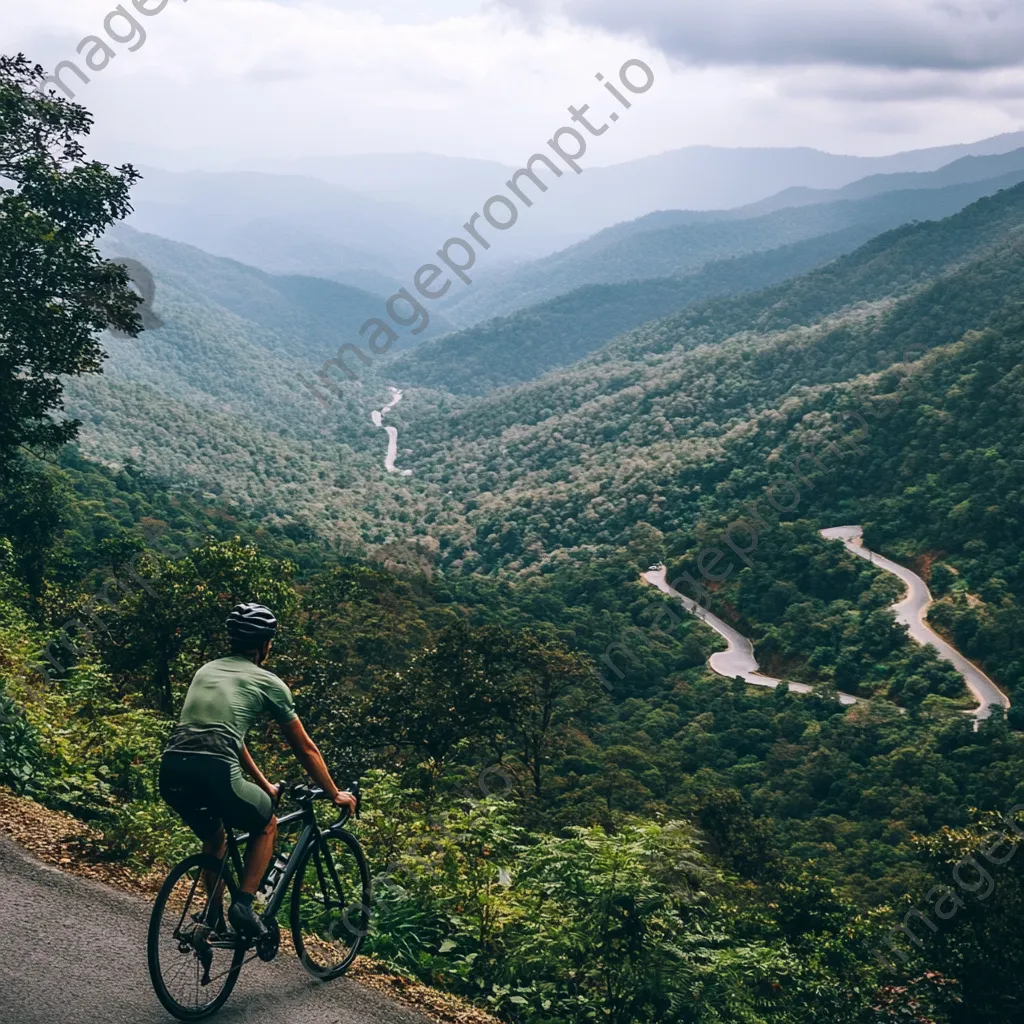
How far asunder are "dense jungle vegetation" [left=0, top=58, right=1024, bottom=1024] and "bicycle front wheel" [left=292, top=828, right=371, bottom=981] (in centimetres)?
57

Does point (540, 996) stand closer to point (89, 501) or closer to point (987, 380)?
point (89, 501)

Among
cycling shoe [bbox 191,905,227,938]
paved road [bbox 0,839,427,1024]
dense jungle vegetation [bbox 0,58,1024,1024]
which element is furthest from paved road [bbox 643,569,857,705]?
cycling shoe [bbox 191,905,227,938]

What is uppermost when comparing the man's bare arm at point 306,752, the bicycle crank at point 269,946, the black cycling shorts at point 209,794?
the man's bare arm at point 306,752

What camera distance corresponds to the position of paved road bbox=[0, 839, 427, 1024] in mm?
5555

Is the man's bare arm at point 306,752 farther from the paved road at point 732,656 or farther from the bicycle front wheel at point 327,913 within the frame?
the paved road at point 732,656

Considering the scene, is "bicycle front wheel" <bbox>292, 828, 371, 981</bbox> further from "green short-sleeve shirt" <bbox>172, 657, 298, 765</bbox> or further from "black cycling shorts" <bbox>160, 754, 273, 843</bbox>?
"green short-sleeve shirt" <bbox>172, 657, 298, 765</bbox>

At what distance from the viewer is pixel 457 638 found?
2877 cm

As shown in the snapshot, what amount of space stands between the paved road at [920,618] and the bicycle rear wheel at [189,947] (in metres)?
45.0

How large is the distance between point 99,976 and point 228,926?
A: 2.91 ft

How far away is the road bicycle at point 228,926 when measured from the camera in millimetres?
5570

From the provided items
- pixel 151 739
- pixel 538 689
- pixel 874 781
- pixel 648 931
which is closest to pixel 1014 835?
pixel 648 931

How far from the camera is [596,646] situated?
58.5 metres

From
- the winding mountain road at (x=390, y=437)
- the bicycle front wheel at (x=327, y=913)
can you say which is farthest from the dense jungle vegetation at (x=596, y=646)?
the winding mountain road at (x=390, y=437)

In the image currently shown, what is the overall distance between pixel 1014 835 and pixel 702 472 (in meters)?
73.2
